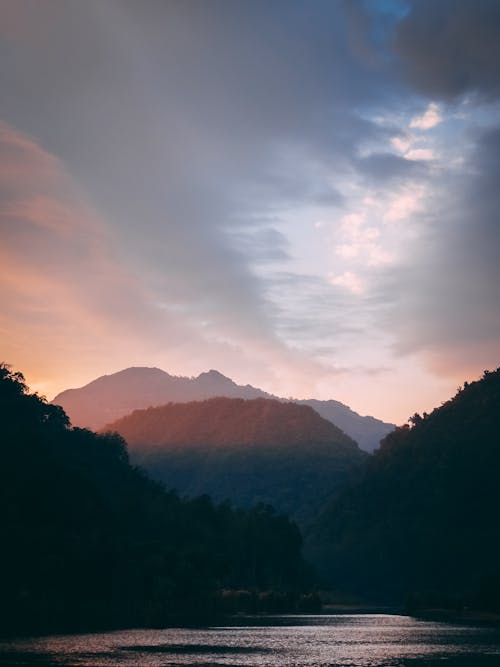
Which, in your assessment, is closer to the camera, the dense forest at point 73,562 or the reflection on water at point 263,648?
the reflection on water at point 263,648

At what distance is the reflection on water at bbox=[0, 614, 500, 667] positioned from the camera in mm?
82812

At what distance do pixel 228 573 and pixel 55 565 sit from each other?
6375cm

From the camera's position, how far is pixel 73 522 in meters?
156

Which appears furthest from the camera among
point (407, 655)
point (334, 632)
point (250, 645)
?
point (334, 632)

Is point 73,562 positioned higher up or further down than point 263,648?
higher up

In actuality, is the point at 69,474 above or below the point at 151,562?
above

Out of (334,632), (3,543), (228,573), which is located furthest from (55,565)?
(228,573)

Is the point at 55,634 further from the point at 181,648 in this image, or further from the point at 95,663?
the point at 95,663

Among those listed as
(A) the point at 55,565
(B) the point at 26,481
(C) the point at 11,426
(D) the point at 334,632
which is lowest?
(D) the point at 334,632

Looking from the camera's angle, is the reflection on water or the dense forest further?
the dense forest

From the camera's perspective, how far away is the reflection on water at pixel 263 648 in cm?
8281

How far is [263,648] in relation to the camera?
337 feet

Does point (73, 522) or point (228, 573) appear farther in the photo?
point (228, 573)

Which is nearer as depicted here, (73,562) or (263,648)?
(263,648)
